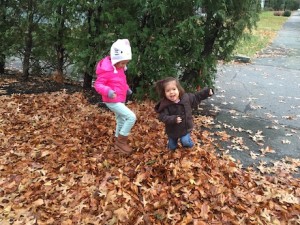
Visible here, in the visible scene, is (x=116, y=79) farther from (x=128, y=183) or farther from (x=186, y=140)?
(x=128, y=183)

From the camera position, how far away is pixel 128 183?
4074 mm

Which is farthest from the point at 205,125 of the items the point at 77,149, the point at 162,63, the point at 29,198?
the point at 29,198

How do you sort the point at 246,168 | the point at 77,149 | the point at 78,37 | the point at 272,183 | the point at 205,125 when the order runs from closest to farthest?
the point at 272,183
the point at 246,168
the point at 77,149
the point at 205,125
the point at 78,37

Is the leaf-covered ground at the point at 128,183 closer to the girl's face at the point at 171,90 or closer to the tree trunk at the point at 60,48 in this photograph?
the girl's face at the point at 171,90

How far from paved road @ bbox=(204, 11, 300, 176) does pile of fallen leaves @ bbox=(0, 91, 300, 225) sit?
0.63 meters

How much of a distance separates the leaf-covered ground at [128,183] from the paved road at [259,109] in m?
0.47

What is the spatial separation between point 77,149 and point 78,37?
9.46 ft

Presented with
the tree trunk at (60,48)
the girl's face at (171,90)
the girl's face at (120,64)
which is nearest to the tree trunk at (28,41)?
the tree trunk at (60,48)

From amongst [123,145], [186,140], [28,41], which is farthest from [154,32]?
[28,41]

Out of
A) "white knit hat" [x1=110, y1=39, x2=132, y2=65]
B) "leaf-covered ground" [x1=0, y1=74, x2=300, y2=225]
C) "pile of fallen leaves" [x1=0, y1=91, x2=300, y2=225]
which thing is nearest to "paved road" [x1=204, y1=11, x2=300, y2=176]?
"leaf-covered ground" [x1=0, y1=74, x2=300, y2=225]

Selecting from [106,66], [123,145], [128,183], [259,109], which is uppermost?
[106,66]

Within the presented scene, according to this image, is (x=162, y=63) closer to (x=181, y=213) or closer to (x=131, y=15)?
(x=131, y=15)

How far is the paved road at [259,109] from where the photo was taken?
5203 mm

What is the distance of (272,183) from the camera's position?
429 centimetres
